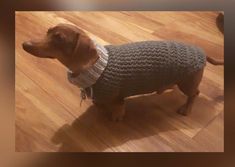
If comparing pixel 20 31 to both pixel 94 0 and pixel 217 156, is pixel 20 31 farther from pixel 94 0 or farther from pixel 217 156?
pixel 217 156

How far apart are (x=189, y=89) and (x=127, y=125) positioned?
0.19 metres

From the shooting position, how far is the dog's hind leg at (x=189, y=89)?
0.96m

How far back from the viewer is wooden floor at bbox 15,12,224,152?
0.96 metres

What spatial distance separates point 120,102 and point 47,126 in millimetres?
202

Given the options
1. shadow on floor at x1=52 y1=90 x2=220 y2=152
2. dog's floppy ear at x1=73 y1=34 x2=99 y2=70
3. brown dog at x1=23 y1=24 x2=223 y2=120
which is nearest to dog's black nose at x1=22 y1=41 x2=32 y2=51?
brown dog at x1=23 y1=24 x2=223 y2=120

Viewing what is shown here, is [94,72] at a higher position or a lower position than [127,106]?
higher

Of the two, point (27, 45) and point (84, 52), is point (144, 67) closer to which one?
point (84, 52)

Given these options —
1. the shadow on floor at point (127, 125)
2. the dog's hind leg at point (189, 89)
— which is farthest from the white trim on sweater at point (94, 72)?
the dog's hind leg at point (189, 89)

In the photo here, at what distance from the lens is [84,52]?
2.94 ft

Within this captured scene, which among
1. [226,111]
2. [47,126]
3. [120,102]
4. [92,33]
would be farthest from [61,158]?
[226,111]

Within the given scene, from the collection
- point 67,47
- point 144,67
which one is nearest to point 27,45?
point 67,47

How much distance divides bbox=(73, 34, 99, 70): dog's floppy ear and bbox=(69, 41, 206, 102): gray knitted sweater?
4 centimetres

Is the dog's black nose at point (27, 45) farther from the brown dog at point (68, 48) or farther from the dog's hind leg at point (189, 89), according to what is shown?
the dog's hind leg at point (189, 89)

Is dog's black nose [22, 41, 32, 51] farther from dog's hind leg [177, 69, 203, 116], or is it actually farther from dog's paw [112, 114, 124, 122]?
dog's hind leg [177, 69, 203, 116]
